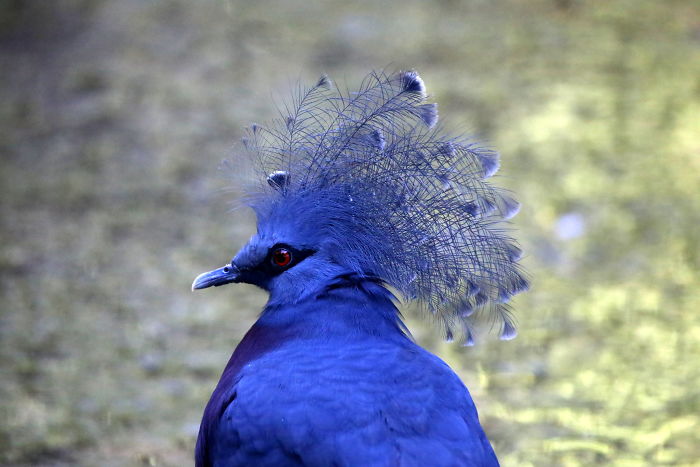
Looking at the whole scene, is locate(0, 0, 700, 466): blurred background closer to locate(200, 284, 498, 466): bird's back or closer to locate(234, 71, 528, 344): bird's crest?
locate(234, 71, 528, 344): bird's crest

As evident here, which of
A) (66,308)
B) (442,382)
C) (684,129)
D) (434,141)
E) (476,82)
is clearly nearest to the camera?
(442,382)

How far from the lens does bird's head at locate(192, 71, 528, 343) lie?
2264mm

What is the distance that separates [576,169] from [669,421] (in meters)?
2.04

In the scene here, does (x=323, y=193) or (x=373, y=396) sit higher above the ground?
(x=323, y=193)

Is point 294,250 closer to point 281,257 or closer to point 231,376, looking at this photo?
point 281,257

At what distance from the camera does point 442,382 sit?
7.01 feet

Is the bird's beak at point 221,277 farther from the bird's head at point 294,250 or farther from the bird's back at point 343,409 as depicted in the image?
the bird's back at point 343,409

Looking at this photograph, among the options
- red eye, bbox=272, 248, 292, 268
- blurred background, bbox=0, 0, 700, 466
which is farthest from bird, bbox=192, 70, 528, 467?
blurred background, bbox=0, 0, 700, 466

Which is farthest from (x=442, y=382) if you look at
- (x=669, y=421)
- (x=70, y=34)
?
(x=70, y=34)

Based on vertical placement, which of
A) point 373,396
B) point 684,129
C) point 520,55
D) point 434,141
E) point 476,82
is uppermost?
point 520,55

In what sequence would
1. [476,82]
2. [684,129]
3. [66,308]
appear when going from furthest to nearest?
[476,82] → [684,129] → [66,308]

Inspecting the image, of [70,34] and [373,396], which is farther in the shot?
[70,34]

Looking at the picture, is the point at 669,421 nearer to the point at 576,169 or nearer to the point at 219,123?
the point at 576,169

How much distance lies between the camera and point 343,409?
195 cm
